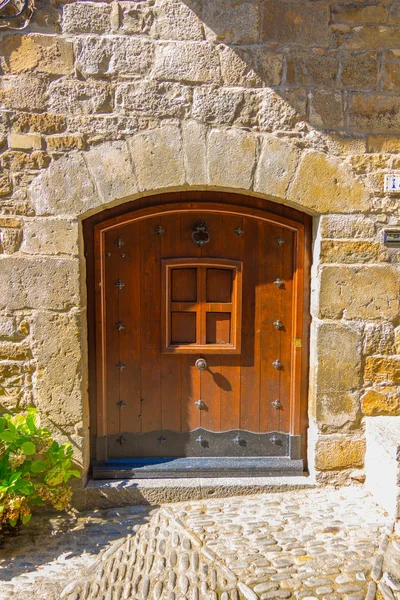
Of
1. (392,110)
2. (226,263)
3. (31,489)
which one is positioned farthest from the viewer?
(226,263)

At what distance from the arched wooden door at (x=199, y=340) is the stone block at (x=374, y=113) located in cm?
69

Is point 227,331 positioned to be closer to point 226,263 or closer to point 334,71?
point 226,263

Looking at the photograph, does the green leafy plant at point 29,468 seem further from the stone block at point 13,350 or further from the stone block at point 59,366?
the stone block at point 13,350

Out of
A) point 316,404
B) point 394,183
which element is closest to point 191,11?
point 394,183

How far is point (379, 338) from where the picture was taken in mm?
3133

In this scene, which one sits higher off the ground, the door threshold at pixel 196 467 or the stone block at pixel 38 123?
the stone block at pixel 38 123

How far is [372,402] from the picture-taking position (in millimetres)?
3174

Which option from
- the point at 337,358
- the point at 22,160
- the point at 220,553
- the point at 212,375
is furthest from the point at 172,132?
the point at 220,553

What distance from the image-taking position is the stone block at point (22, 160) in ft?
9.51

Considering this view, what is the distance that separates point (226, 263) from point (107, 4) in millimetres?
1717

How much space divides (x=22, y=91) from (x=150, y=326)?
165 cm

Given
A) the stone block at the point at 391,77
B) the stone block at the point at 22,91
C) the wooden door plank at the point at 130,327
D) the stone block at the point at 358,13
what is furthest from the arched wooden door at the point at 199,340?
the stone block at the point at 358,13

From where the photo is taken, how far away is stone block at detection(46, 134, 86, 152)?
2.89 meters

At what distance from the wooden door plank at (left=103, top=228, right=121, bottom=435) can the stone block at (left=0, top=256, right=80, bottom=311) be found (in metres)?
0.27
